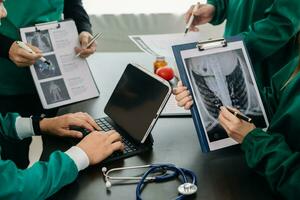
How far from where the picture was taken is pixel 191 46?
1.11m

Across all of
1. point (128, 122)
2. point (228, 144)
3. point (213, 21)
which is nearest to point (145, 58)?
point (213, 21)

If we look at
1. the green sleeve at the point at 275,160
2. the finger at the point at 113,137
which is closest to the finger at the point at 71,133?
the finger at the point at 113,137

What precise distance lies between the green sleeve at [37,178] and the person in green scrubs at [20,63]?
49 centimetres

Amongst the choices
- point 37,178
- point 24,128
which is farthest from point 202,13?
point 37,178

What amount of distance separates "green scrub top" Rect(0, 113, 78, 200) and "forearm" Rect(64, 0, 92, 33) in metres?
0.85

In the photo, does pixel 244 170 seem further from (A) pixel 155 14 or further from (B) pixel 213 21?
(A) pixel 155 14

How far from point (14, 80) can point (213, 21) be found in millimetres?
814

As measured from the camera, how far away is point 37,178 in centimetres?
92

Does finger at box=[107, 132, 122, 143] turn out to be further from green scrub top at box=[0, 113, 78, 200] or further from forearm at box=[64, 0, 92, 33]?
forearm at box=[64, 0, 92, 33]

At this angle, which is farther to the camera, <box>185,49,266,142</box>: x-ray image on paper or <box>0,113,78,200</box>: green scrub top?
<box>185,49,266,142</box>: x-ray image on paper

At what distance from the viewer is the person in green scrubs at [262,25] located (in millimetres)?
1264

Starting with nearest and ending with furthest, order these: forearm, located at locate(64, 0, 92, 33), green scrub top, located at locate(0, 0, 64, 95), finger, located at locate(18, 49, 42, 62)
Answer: finger, located at locate(18, 49, 42, 62), green scrub top, located at locate(0, 0, 64, 95), forearm, located at locate(64, 0, 92, 33)

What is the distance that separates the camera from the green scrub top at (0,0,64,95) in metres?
1.48

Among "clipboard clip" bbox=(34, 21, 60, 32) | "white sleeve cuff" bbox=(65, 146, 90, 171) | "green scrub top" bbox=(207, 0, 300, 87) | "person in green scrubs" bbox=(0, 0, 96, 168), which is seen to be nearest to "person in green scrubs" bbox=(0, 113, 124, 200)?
"white sleeve cuff" bbox=(65, 146, 90, 171)
